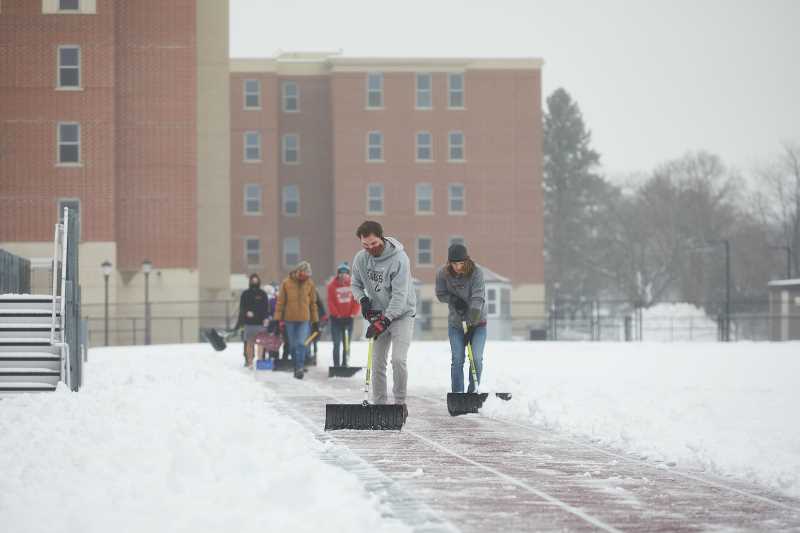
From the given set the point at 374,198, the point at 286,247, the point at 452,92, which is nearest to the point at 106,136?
the point at 374,198

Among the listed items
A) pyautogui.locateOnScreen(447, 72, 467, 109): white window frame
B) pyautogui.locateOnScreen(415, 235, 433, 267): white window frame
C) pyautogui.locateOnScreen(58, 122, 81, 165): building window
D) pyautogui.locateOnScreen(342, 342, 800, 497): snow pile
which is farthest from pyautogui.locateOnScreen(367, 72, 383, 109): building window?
pyautogui.locateOnScreen(342, 342, 800, 497): snow pile

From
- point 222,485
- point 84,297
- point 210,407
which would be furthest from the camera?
point 84,297

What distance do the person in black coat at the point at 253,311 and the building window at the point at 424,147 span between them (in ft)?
164

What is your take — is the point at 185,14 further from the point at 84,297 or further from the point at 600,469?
the point at 600,469

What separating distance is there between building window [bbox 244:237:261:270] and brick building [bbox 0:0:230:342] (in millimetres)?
21835

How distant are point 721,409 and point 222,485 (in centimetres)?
828

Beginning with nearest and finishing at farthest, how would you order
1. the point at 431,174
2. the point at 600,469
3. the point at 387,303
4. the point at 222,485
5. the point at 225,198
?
the point at 222,485
the point at 600,469
the point at 387,303
the point at 225,198
the point at 431,174

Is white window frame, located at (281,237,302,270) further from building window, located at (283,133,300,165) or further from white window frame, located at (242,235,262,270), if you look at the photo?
building window, located at (283,133,300,165)

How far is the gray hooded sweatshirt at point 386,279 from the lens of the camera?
12.9 metres

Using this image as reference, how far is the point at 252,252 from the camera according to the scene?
3054 inches

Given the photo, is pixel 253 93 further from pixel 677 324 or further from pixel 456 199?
pixel 677 324

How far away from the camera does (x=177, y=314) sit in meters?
55.7

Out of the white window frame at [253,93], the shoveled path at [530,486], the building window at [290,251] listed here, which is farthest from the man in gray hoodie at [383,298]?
the building window at [290,251]

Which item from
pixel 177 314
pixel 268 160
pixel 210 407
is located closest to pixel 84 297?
pixel 177 314
